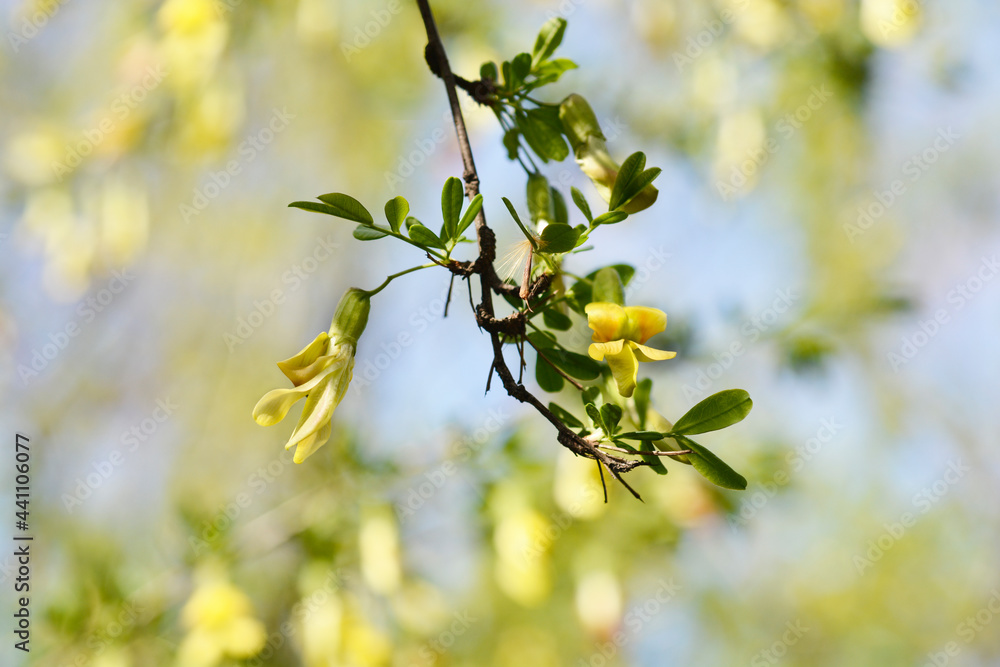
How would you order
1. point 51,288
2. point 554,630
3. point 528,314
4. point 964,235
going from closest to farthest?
Result: point 528,314, point 51,288, point 964,235, point 554,630

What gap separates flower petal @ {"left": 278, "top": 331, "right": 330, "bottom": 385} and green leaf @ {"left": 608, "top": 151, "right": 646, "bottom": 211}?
191 millimetres

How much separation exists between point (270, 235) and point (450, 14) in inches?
35.4

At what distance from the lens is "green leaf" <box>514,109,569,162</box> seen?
48 centimetres

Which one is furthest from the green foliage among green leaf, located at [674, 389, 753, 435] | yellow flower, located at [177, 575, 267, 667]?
yellow flower, located at [177, 575, 267, 667]

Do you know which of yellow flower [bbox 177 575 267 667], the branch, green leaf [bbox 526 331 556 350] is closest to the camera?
the branch

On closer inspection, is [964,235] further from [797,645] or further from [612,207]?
[612,207]

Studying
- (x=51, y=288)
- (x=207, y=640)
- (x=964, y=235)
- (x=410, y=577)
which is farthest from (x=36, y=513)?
(x=964, y=235)

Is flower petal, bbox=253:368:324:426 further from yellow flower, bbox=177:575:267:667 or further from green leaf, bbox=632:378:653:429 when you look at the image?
yellow flower, bbox=177:575:267:667

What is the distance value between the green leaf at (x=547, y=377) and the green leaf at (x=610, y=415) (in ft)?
0.25

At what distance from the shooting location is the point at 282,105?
195 cm

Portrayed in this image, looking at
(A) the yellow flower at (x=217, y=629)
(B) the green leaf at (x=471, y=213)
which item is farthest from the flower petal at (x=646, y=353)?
(A) the yellow flower at (x=217, y=629)

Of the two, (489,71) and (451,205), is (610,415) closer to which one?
(451,205)

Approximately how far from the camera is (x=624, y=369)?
0.35 meters

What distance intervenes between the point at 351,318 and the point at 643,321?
0.18 m
